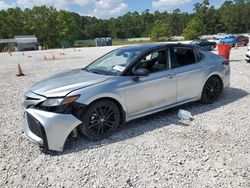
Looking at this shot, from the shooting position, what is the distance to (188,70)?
5.02 m

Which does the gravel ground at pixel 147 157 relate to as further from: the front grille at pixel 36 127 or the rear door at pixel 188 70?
the rear door at pixel 188 70

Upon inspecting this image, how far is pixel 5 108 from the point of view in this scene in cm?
612

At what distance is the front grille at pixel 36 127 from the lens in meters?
3.53

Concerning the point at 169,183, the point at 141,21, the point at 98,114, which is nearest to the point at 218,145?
the point at 169,183

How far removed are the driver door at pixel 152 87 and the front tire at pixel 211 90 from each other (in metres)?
1.02

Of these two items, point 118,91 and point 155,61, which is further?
point 155,61

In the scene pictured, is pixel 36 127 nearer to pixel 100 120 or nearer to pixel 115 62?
pixel 100 120

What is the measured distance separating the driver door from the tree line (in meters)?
60.5

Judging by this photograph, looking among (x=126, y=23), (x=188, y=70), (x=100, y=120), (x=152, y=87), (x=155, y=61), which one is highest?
(x=126, y=23)

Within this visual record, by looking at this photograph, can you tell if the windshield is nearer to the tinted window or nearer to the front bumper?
the front bumper

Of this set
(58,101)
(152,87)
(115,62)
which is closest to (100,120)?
(58,101)

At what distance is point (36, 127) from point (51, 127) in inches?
11.5

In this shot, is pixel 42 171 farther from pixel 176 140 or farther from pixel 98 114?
pixel 176 140

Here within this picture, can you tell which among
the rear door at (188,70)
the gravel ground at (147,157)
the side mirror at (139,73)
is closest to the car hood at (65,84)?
the side mirror at (139,73)
